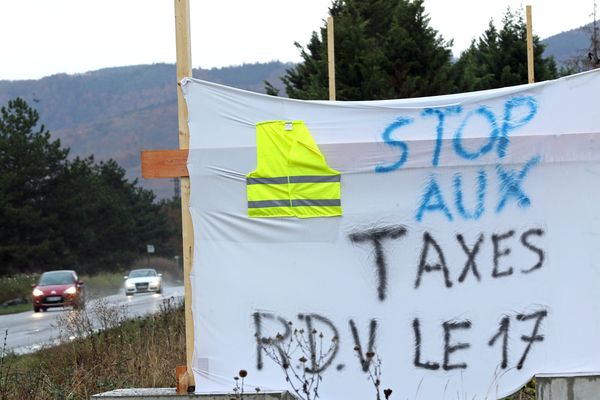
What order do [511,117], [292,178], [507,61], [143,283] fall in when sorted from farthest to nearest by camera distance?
[143,283] < [507,61] < [511,117] < [292,178]

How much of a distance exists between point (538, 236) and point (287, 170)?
1.72 m

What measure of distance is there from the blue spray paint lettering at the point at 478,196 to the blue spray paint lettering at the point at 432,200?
0.30 ft

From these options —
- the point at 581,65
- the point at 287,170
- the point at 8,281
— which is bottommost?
the point at 8,281

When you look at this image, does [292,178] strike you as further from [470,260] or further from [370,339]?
[470,260]

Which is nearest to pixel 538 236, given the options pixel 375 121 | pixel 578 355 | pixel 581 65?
pixel 578 355

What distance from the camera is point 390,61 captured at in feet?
66.5

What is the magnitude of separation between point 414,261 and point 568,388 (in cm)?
131

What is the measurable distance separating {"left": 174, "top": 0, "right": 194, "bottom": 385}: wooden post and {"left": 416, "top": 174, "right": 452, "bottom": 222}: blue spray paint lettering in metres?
1.55

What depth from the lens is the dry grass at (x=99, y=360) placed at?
9.02 meters

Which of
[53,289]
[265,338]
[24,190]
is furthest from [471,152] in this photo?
[24,190]

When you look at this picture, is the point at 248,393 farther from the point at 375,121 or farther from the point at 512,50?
the point at 512,50

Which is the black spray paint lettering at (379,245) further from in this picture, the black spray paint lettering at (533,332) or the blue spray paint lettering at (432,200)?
the black spray paint lettering at (533,332)

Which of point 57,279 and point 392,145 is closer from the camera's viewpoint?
point 392,145

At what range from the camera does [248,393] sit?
691 cm
